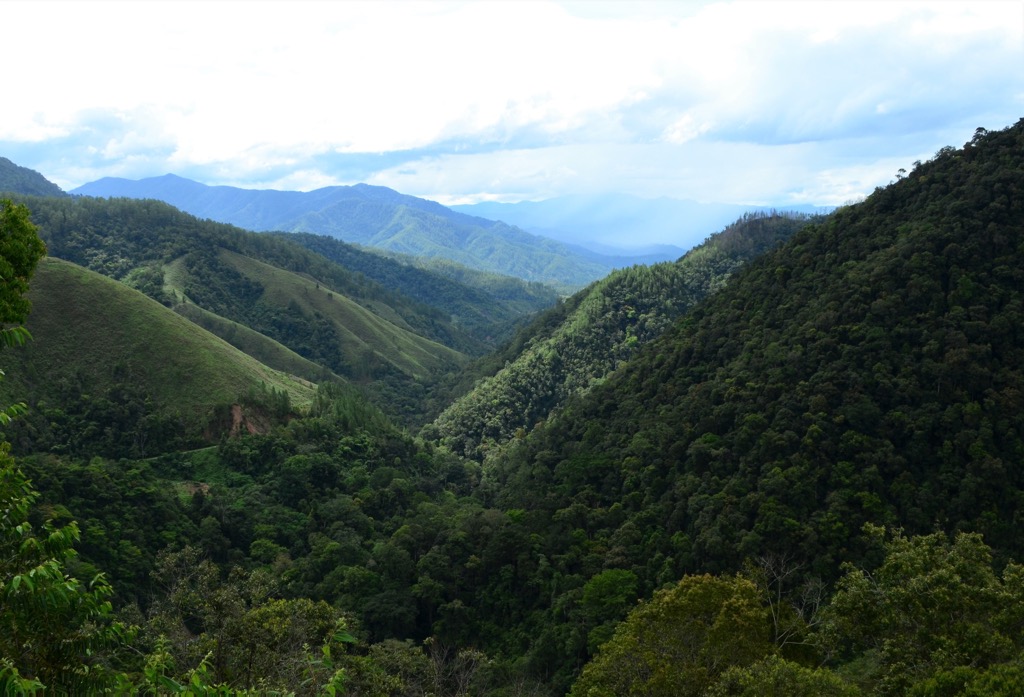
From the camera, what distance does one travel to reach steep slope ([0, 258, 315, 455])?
77.4 meters

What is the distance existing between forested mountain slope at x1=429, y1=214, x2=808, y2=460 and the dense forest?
62.7 feet

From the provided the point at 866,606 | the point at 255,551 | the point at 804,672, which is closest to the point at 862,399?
the point at 866,606

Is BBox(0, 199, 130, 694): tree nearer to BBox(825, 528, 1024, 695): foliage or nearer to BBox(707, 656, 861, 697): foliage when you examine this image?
BBox(707, 656, 861, 697): foliage

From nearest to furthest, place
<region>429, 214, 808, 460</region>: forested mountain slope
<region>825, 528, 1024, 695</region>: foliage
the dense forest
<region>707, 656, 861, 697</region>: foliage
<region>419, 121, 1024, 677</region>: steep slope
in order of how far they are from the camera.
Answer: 1. <region>825, 528, 1024, 695</region>: foliage
2. <region>707, 656, 861, 697</region>: foliage
3. the dense forest
4. <region>419, 121, 1024, 677</region>: steep slope
5. <region>429, 214, 808, 460</region>: forested mountain slope

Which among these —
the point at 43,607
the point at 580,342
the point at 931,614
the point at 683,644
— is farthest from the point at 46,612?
the point at 580,342

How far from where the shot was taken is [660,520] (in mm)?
49344

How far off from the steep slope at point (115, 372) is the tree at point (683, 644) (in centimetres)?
6471

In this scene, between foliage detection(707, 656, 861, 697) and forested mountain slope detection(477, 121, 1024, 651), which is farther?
forested mountain slope detection(477, 121, 1024, 651)

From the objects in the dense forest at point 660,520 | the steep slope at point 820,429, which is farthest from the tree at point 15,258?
the steep slope at point 820,429

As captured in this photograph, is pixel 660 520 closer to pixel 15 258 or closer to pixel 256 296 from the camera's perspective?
pixel 15 258

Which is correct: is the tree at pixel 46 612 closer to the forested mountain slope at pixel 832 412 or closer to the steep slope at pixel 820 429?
the steep slope at pixel 820 429

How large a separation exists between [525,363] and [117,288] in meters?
58.2

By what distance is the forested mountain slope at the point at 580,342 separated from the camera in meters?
107

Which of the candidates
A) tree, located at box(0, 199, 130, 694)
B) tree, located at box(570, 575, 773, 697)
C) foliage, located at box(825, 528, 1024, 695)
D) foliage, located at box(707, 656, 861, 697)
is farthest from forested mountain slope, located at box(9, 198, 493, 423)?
tree, located at box(0, 199, 130, 694)
